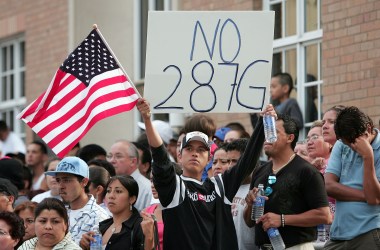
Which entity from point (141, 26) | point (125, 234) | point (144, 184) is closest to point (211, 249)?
point (125, 234)

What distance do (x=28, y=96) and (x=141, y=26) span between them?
2.65 meters

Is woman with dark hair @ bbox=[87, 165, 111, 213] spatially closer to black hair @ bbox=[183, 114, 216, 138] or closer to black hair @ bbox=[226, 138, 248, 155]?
black hair @ bbox=[183, 114, 216, 138]

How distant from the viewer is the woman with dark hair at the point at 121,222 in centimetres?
977

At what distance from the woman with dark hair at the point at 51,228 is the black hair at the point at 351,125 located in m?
2.41

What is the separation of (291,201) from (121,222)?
1519 mm

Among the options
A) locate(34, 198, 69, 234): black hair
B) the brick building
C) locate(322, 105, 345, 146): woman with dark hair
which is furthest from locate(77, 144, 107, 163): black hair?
locate(322, 105, 345, 146): woman with dark hair

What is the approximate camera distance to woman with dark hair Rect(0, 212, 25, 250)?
10.4 m

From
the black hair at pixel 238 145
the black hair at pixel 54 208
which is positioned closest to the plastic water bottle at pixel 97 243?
the black hair at pixel 54 208

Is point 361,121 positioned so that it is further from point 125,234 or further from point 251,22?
point 125,234

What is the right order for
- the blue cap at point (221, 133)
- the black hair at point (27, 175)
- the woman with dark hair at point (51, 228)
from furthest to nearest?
1. the black hair at point (27, 175)
2. the blue cap at point (221, 133)
3. the woman with dark hair at point (51, 228)

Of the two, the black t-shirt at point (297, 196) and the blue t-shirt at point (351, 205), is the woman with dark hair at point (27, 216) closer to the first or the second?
the black t-shirt at point (297, 196)

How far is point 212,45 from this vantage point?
972cm

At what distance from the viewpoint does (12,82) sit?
21.0 metres

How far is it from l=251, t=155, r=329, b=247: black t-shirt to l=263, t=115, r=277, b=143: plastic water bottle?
49cm
